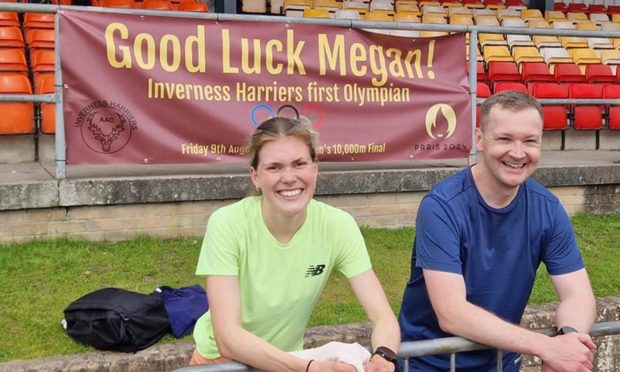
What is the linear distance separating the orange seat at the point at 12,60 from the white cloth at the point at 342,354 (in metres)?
5.94

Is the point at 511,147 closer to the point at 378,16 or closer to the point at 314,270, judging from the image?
the point at 314,270

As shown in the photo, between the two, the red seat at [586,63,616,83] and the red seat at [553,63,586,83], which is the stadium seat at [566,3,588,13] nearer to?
the red seat at [586,63,616,83]

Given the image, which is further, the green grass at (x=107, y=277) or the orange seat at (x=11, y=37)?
the orange seat at (x=11, y=37)

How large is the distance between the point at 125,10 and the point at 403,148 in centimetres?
251

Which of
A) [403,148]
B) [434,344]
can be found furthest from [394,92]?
[434,344]

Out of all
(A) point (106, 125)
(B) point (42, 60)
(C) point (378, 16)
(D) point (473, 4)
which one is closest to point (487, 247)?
(A) point (106, 125)

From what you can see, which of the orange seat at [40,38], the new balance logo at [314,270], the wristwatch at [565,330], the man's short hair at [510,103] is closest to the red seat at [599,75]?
the orange seat at [40,38]

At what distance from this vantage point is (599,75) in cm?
959

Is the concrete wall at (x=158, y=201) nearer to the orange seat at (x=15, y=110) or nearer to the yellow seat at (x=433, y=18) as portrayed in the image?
the orange seat at (x=15, y=110)

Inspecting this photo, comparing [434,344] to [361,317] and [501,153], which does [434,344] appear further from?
[361,317]

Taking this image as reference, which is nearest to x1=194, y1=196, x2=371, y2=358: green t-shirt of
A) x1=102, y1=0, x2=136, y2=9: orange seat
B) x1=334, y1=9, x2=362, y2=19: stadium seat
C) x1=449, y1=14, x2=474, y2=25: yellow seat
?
x1=102, y1=0, x2=136, y2=9: orange seat

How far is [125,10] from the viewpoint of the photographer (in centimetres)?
506

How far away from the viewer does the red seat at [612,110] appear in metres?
9.03

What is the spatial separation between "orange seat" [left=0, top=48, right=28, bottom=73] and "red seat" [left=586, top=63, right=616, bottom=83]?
726cm
